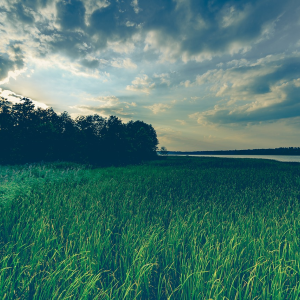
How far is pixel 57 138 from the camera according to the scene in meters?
29.0

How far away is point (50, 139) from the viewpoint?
1020 inches

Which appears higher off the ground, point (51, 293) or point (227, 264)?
point (227, 264)

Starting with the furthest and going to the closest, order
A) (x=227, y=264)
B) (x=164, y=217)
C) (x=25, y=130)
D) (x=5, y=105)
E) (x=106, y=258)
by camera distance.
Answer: (x=5, y=105) → (x=25, y=130) → (x=164, y=217) → (x=106, y=258) → (x=227, y=264)

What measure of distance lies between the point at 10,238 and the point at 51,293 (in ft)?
6.86

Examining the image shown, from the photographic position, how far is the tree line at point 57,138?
2383cm

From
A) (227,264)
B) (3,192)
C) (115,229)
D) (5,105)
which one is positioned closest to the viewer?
(227,264)

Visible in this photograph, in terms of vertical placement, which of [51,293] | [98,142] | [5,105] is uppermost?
[5,105]

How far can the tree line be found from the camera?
938 inches

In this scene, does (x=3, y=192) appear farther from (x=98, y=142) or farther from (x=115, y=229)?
(x=98, y=142)


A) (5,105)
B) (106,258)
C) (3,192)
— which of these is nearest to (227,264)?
(106,258)

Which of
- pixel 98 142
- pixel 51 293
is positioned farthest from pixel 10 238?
pixel 98 142

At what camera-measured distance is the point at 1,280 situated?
7.54 feet

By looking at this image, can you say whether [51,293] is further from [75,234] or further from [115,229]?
[115,229]

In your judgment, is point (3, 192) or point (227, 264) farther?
point (3, 192)
